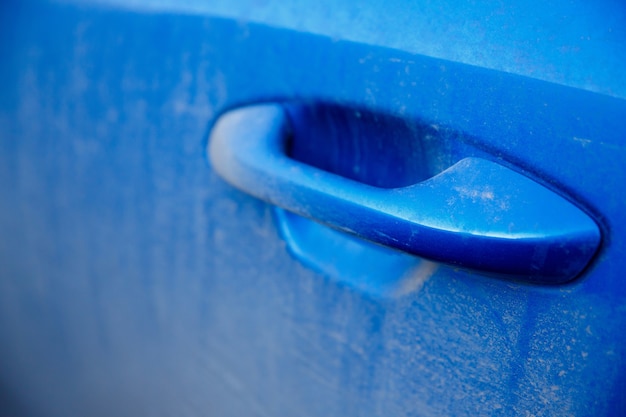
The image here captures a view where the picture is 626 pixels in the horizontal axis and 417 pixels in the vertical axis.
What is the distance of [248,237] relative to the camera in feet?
2.71

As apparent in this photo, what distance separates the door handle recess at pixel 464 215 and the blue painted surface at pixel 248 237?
17 mm

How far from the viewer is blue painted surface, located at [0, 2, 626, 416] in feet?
1.95

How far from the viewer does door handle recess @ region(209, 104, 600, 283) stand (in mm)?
585

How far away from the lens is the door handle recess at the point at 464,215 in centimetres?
59

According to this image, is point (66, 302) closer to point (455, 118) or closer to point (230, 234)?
point (230, 234)

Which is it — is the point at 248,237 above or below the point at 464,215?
below

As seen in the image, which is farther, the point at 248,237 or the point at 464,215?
the point at 248,237

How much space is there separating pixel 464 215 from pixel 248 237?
0.97 feet

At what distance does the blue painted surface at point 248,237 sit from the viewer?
0.60m

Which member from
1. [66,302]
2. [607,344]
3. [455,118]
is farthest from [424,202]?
[66,302]

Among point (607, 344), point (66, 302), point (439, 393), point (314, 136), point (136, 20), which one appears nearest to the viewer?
point (607, 344)

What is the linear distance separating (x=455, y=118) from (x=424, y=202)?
83 mm

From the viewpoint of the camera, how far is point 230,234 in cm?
84

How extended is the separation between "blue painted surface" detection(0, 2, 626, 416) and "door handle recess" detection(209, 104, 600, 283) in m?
0.02
